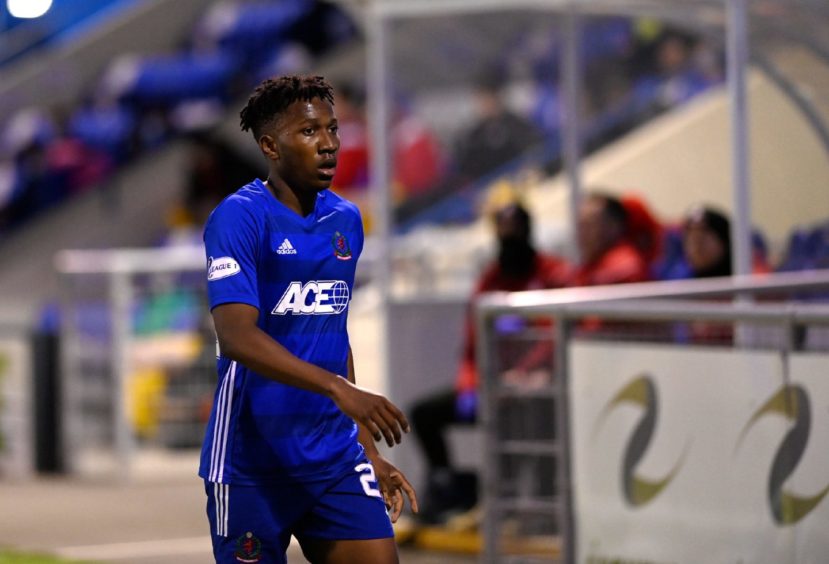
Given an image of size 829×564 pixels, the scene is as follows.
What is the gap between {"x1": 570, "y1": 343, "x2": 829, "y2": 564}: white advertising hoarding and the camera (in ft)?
18.7

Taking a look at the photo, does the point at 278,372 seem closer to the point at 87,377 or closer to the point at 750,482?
the point at 750,482

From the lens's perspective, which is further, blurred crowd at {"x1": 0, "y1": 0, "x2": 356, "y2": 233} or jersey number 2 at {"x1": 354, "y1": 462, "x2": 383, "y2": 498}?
blurred crowd at {"x1": 0, "y1": 0, "x2": 356, "y2": 233}

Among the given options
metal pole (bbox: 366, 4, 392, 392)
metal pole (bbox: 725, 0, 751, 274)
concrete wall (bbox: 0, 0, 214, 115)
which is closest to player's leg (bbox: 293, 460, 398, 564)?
metal pole (bbox: 725, 0, 751, 274)

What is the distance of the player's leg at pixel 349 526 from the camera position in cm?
454

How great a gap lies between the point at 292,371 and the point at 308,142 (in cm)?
64

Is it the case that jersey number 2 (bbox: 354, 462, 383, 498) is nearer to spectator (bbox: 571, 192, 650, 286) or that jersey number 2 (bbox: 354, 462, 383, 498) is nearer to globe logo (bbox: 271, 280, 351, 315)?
globe logo (bbox: 271, 280, 351, 315)

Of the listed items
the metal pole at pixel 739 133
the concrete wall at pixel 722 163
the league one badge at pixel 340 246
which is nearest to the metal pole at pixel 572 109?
the concrete wall at pixel 722 163

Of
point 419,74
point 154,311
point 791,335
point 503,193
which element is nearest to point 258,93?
point 791,335

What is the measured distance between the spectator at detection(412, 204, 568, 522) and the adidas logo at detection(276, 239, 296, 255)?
5.20 meters

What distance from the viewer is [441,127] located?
12.8m

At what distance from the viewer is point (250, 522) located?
448cm

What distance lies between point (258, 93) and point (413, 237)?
711cm

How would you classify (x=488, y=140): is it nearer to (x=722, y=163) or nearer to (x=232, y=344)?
(x=722, y=163)

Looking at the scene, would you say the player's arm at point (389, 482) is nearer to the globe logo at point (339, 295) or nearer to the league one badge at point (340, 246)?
the globe logo at point (339, 295)
